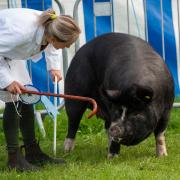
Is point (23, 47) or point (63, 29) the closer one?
point (63, 29)

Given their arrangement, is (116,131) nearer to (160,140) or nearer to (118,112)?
(118,112)

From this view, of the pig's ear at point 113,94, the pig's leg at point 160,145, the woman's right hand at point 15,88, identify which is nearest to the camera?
the woman's right hand at point 15,88

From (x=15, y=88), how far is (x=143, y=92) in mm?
998

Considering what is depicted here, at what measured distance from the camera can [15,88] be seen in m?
5.33

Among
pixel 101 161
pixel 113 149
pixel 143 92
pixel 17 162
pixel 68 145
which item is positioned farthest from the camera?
pixel 68 145

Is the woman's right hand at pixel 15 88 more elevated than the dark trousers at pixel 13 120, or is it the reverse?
the woman's right hand at pixel 15 88

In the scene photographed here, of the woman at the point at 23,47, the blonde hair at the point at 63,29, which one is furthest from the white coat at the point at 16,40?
the blonde hair at the point at 63,29

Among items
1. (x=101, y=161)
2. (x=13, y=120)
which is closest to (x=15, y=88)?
(x=13, y=120)

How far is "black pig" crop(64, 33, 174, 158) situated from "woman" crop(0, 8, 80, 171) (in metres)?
0.52

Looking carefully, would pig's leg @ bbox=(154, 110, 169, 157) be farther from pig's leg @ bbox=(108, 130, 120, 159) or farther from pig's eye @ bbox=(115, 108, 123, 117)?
pig's eye @ bbox=(115, 108, 123, 117)

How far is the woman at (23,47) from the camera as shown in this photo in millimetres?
5374

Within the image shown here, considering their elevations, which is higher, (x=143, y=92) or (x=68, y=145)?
(x=143, y=92)

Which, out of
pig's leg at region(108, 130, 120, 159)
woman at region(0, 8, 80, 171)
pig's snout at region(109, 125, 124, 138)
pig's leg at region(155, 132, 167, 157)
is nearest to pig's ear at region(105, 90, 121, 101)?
pig's snout at region(109, 125, 124, 138)

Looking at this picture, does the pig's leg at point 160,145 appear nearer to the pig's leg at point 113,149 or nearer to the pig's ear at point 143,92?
the pig's leg at point 113,149
